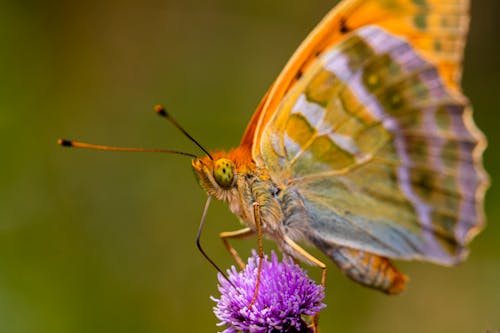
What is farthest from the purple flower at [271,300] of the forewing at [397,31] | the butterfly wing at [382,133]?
the forewing at [397,31]

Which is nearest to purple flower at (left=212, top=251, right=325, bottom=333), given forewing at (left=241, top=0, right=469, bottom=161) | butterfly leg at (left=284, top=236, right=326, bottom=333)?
butterfly leg at (left=284, top=236, right=326, bottom=333)

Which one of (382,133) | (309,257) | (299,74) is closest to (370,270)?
(309,257)

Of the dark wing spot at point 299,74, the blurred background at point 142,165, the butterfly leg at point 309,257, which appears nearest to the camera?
the butterfly leg at point 309,257

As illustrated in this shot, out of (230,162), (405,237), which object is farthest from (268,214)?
(405,237)

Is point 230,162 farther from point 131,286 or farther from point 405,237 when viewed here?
point 131,286

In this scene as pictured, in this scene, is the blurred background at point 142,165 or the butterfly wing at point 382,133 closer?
the butterfly wing at point 382,133

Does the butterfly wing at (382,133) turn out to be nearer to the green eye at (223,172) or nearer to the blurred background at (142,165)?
the green eye at (223,172)

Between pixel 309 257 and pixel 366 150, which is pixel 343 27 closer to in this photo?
pixel 366 150
